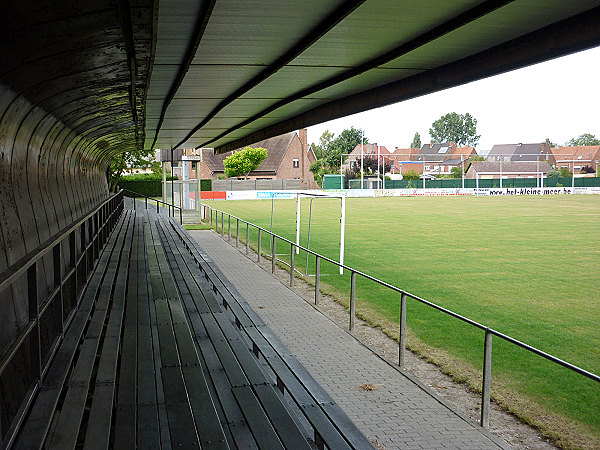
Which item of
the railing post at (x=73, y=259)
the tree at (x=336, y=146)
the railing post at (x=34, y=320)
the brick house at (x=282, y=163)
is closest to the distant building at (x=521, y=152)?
the tree at (x=336, y=146)

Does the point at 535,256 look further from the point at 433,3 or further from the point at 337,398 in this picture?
the point at 433,3

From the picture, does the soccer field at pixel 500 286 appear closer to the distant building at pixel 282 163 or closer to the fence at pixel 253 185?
the fence at pixel 253 185

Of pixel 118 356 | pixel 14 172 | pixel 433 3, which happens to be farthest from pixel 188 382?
pixel 433 3

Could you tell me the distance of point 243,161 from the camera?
7394 centimetres

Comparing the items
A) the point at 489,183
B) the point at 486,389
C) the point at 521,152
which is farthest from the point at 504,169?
the point at 486,389

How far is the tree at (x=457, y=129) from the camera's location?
508ft

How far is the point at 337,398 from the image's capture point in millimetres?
6691

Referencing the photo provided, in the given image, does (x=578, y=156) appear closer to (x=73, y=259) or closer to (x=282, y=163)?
(x=282, y=163)

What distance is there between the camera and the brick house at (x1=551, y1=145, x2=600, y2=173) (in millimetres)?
133000

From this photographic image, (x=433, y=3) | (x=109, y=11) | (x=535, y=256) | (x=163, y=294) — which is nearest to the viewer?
(x=109, y=11)

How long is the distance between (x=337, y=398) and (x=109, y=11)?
4730mm

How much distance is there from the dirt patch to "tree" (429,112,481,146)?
494ft

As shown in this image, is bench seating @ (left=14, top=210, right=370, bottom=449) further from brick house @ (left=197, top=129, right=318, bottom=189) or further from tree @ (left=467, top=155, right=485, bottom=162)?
tree @ (left=467, top=155, right=485, bottom=162)

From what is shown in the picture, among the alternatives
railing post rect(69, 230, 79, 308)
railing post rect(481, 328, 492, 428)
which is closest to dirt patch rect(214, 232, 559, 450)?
railing post rect(481, 328, 492, 428)
